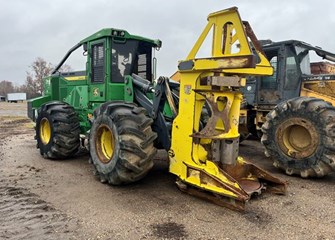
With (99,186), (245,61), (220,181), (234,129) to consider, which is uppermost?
(245,61)

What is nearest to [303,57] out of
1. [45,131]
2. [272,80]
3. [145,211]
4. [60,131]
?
[272,80]

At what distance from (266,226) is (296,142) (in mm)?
2994

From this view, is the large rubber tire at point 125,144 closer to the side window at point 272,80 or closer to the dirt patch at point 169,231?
the dirt patch at point 169,231

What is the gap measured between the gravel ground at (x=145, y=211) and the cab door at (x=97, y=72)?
5.60ft

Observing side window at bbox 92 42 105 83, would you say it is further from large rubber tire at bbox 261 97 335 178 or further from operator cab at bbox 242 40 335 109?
operator cab at bbox 242 40 335 109

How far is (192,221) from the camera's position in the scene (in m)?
4.03

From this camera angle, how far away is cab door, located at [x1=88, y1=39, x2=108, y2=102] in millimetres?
6670

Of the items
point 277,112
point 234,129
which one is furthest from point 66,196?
point 277,112

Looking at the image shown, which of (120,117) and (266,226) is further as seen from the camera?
(120,117)

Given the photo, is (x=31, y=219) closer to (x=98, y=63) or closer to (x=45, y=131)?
(x=98, y=63)

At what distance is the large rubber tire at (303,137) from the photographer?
A: 5.88 meters

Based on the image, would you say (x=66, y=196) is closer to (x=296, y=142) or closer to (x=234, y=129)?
(x=234, y=129)

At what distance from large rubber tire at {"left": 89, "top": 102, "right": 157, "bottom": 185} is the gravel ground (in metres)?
0.28

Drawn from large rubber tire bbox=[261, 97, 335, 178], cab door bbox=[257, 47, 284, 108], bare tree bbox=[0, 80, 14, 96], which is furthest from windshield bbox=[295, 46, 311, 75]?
bare tree bbox=[0, 80, 14, 96]
